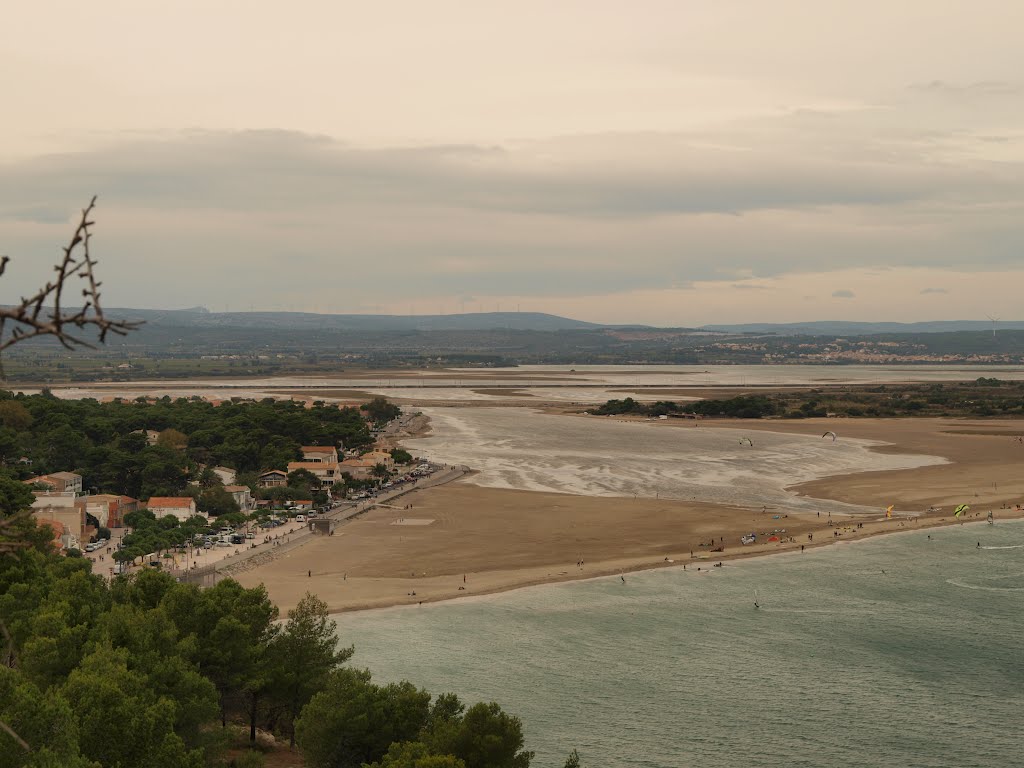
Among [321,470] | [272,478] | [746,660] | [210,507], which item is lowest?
[746,660]

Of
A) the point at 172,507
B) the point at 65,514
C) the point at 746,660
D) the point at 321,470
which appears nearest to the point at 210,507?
the point at 172,507

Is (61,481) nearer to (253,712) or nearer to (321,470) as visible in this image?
(321,470)

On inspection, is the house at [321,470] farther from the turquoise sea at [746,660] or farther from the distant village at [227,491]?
the turquoise sea at [746,660]

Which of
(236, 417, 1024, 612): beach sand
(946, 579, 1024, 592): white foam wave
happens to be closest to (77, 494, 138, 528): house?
(236, 417, 1024, 612): beach sand

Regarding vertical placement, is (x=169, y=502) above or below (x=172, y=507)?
above

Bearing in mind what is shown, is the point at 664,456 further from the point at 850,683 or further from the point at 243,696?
the point at 243,696

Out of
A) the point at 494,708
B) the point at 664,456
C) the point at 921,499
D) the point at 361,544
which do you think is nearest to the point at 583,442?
the point at 664,456

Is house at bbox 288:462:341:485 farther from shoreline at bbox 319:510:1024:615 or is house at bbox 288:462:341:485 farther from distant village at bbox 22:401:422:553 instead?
shoreline at bbox 319:510:1024:615
